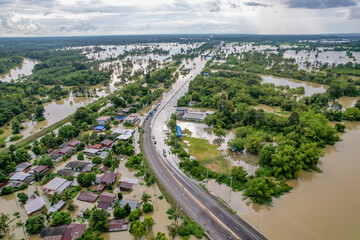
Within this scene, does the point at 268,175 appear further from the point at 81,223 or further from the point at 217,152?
the point at 81,223

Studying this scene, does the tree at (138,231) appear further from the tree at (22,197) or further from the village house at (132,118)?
the village house at (132,118)

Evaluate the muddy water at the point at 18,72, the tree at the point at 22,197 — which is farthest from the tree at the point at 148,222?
the muddy water at the point at 18,72

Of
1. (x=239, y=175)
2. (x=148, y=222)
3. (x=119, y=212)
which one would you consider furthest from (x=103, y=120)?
(x=239, y=175)

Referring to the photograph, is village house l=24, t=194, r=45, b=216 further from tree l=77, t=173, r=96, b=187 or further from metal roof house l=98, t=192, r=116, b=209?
metal roof house l=98, t=192, r=116, b=209

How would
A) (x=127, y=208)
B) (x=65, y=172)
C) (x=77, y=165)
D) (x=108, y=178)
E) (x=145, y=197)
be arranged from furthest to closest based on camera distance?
(x=77, y=165), (x=65, y=172), (x=108, y=178), (x=145, y=197), (x=127, y=208)

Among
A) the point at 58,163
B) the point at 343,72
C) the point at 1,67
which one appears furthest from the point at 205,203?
the point at 1,67

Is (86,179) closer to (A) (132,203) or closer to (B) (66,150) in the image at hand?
(A) (132,203)
